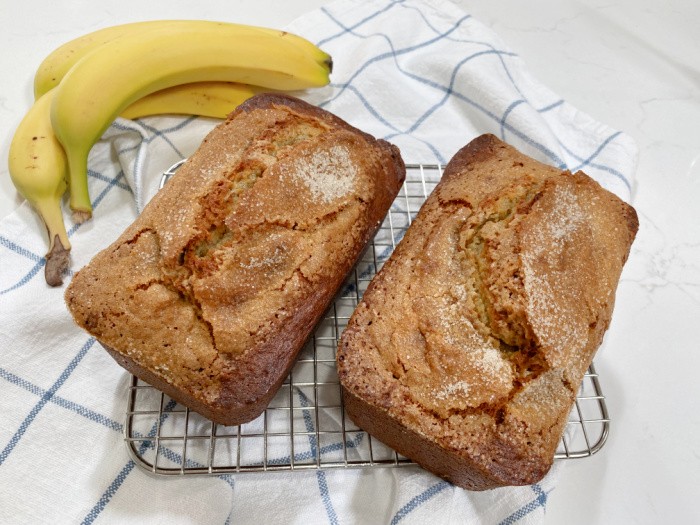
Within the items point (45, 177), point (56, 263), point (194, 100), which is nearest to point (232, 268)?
point (56, 263)

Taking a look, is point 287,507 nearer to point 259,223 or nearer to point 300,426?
point 300,426

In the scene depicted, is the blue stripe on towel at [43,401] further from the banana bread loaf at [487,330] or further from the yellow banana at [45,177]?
the banana bread loaf at [487,330]

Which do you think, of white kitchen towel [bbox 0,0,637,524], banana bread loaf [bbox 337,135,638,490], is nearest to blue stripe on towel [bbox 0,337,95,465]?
white kitchen towel [bbox 0,0,637,524]

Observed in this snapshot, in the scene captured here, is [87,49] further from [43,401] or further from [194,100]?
[43,401]

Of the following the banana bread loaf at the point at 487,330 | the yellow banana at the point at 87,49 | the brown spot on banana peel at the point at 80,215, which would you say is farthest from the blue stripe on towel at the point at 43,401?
the yellow banana at the point at 87,49

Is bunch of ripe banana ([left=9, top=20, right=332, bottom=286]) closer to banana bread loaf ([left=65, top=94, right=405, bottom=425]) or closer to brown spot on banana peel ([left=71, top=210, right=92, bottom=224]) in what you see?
brown spot on banana peel ([left=71, top=210, right=92, bottom=224])

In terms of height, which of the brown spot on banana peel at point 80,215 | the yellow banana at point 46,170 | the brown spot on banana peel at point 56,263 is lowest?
the brown spot on banana peel at point 56,263
